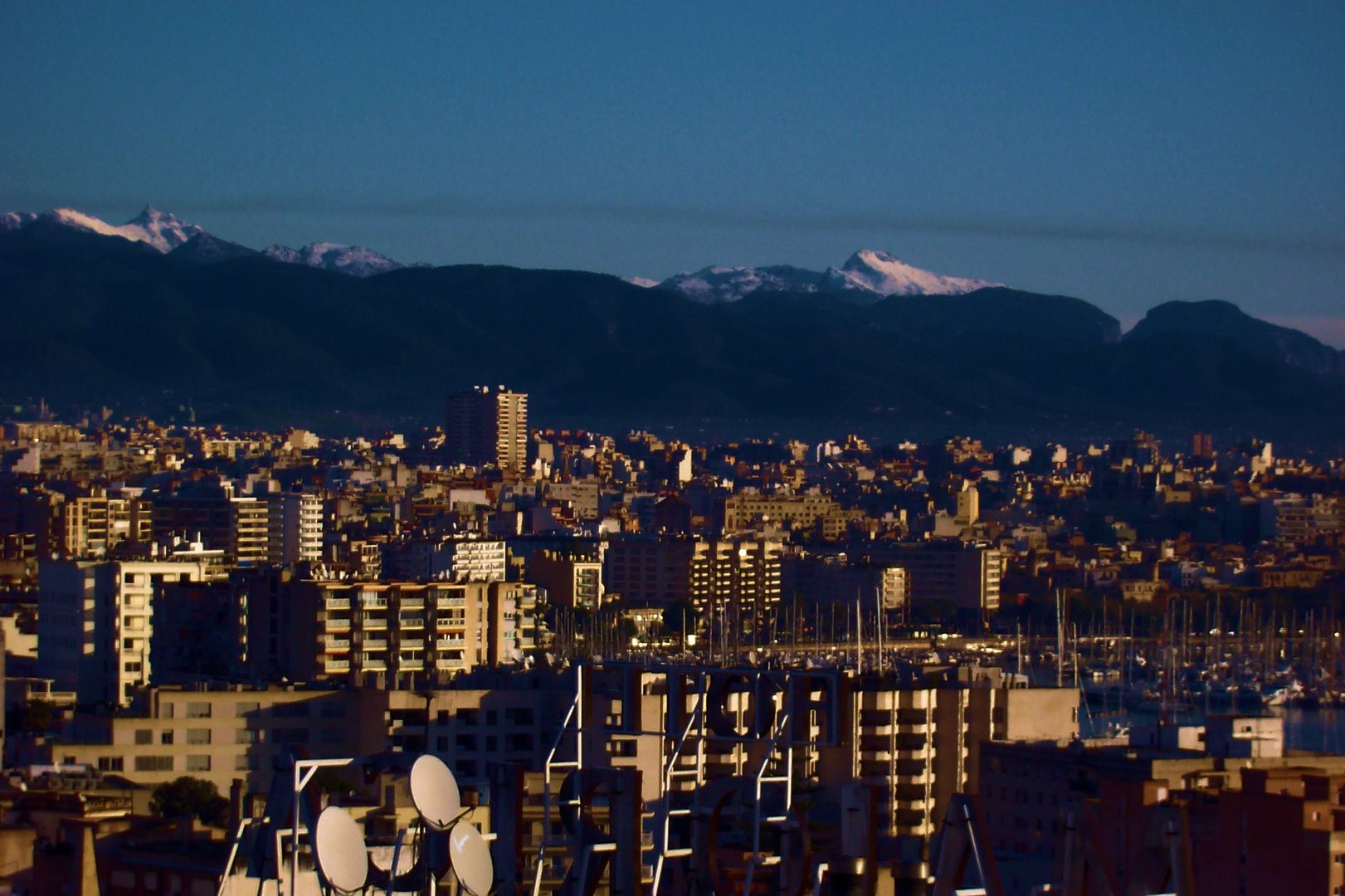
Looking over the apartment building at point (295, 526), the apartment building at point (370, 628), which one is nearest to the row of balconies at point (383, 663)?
the apartment building at point (370, 628)

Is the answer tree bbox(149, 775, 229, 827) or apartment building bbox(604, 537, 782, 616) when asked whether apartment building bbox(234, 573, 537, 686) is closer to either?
tree bbox(149, 775, 229, 827)

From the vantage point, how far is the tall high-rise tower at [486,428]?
9862cm

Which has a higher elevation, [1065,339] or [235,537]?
[1065,339]

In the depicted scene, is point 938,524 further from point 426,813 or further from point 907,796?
point 426,813

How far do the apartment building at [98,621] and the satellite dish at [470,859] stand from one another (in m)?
17.8

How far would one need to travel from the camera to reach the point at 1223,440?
116 metres

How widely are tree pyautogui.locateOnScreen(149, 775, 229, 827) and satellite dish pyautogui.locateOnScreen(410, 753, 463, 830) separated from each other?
7462 millimetres

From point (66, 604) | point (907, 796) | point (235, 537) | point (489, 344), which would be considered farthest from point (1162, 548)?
point (489, 344)

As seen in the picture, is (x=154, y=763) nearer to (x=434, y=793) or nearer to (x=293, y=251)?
(x=434, y=793)

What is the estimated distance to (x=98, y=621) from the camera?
24.7 meters

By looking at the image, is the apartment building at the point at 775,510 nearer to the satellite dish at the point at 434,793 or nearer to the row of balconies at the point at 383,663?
the row of balconies at the point at 383,663

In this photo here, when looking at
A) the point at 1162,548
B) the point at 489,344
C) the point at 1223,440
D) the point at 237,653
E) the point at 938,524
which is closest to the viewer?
the point at 237,653

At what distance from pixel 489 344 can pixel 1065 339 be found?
2787 centimetres

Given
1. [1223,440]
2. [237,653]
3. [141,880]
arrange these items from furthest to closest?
[1223,440] → [237,653] → [141,880]
